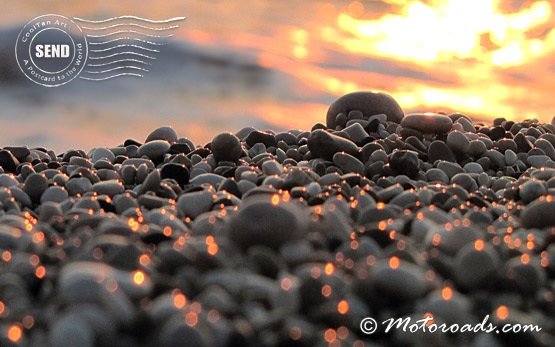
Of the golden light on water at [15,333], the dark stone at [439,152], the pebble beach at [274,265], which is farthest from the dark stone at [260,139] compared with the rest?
the golden light on water at [15,333]

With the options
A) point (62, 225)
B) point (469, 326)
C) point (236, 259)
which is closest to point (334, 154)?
point (62, 225)

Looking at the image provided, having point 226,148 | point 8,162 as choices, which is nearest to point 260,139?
point 226,148

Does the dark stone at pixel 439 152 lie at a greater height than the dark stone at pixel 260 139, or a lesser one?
greater

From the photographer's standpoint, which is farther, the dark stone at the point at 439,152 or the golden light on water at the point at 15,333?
the dark stone at the point at 439,152

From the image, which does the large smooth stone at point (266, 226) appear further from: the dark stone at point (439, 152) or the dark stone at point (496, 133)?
the dark stone at point (496, 133)

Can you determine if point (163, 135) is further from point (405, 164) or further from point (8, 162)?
point (405, 164)

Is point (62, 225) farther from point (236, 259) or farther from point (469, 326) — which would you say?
point (469, 326)

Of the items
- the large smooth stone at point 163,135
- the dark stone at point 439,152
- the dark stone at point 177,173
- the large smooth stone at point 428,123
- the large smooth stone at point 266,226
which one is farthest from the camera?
the large smooth stone at point 163,135

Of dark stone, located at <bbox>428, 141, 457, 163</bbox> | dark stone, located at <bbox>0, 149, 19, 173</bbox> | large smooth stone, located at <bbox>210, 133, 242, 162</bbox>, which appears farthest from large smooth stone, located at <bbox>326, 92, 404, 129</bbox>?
dark stone, located at <bbox>0, 149, 19, 173</bbox>
